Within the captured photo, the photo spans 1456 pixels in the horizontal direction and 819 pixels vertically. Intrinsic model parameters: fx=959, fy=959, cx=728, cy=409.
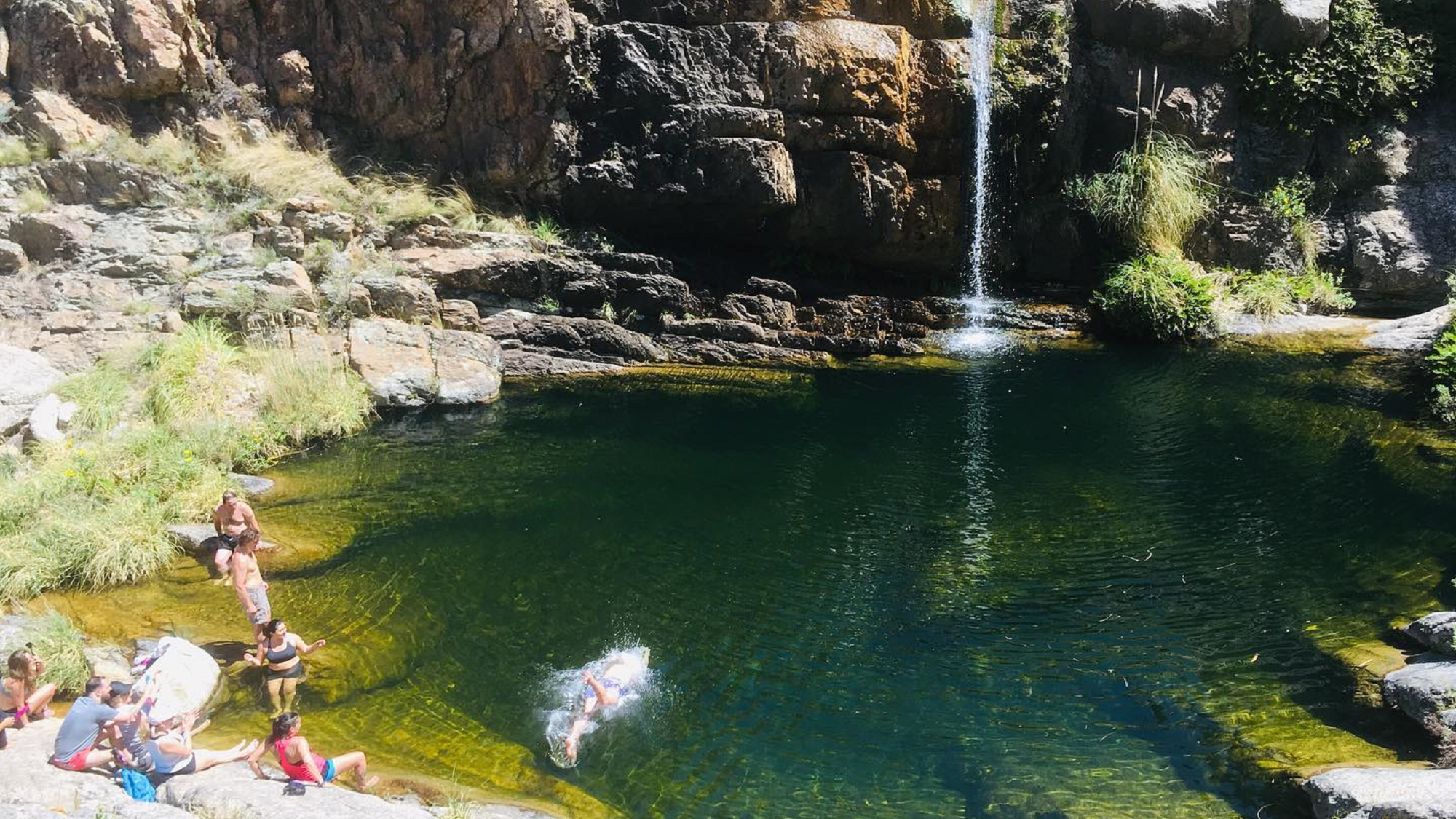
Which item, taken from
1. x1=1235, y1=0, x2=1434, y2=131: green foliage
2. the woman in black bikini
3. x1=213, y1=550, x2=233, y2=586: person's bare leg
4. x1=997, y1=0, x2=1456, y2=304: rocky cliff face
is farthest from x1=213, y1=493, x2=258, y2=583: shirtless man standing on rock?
x1=1235, y1=0, x2=1434, y2=131: green foliage

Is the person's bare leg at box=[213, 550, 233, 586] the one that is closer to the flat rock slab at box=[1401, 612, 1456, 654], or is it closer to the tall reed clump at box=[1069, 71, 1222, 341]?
the flat rock slab at box=[1401, 612, 1456, 654]

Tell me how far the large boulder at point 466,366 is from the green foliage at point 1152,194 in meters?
10.8

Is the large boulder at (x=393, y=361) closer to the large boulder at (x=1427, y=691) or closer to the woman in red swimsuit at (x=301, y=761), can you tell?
the woman in red swimsuit at (x=301, y=761)

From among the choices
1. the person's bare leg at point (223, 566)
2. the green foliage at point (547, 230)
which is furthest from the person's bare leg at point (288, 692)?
the green foliage at point (547, 230)

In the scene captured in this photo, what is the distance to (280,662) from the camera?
23.7 feet

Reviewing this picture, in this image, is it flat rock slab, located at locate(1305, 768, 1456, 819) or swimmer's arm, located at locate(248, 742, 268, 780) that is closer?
flat rock slab, located at locate(1305, 768, 1456, 819)

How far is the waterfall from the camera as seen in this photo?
17.6 m

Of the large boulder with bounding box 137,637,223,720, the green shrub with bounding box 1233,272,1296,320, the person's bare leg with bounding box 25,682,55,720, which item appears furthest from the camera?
the green shrub with bounding box 1233,272,1296,320

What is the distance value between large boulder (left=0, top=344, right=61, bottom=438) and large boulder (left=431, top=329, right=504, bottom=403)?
15.9 ft

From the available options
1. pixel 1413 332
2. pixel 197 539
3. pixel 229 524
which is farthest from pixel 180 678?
pixel 1413 332

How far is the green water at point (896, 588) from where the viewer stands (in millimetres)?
6266

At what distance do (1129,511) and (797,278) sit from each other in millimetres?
9130

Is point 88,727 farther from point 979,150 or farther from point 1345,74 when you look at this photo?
point 1345,74

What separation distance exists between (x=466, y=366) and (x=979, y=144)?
33.2 feet
